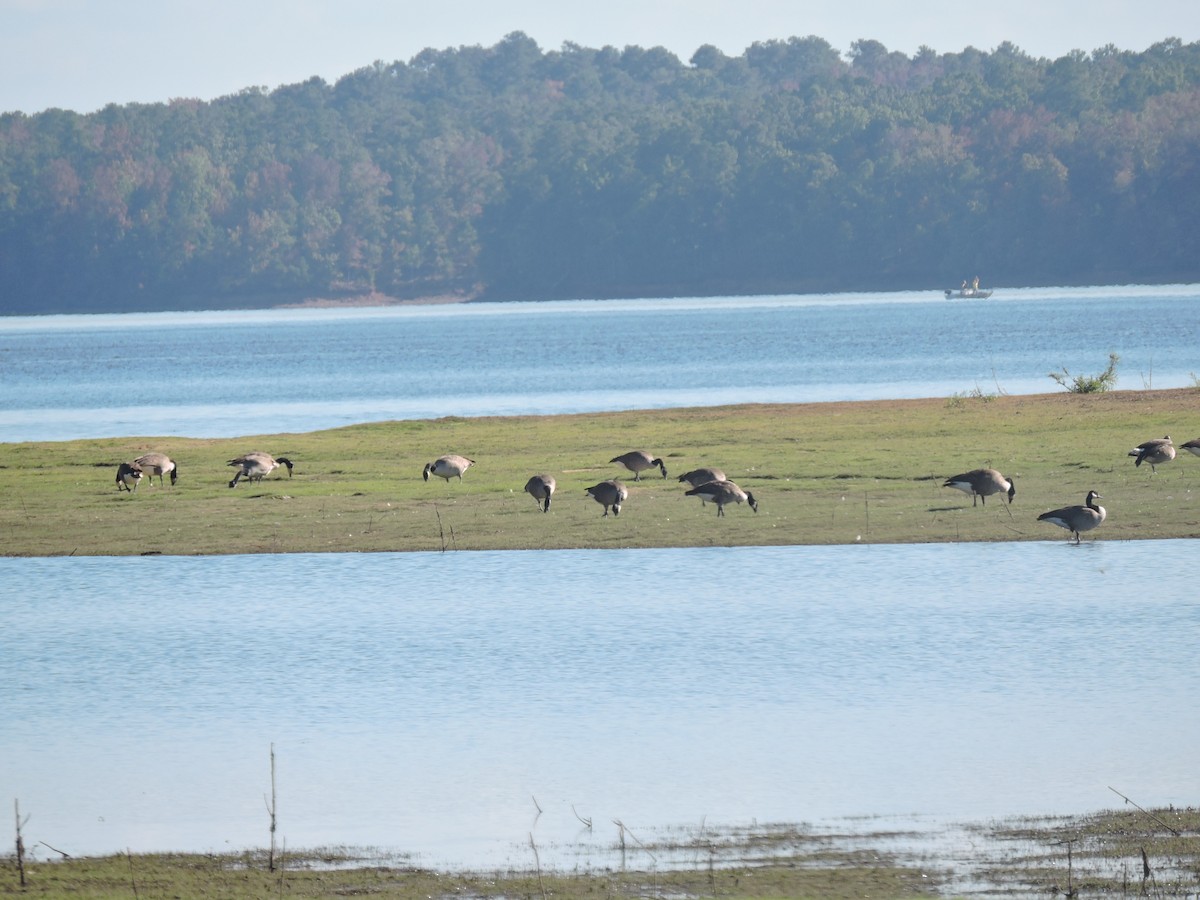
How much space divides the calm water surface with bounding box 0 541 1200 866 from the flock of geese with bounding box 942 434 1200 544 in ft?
1.15

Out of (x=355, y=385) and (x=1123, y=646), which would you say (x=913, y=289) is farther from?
(x=1123, y=646)

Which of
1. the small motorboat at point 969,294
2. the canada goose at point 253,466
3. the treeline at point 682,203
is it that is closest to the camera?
the canada goose at point 253,466

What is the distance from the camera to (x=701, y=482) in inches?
1006

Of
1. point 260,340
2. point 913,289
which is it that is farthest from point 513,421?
point 913,289

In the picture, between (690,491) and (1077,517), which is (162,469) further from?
(1077,517)

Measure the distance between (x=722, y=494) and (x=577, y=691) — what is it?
9923 mm

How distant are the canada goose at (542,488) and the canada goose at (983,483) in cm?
534

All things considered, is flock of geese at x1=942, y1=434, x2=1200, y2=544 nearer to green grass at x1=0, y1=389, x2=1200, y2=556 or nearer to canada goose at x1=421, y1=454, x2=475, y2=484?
green grass at x1=0, y1=389, x2=1200, y2=556

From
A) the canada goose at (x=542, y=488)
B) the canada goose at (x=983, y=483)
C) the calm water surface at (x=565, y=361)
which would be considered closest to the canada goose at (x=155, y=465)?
the canada goose at (x=542, y=488)

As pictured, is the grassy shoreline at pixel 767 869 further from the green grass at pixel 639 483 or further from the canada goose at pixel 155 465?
the canada goose at pixel 155 465

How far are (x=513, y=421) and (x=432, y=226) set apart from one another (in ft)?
488

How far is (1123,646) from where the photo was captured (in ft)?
52.2

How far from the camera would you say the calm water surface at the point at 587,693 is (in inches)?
457

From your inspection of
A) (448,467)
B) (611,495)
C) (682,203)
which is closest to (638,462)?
(448,467)
